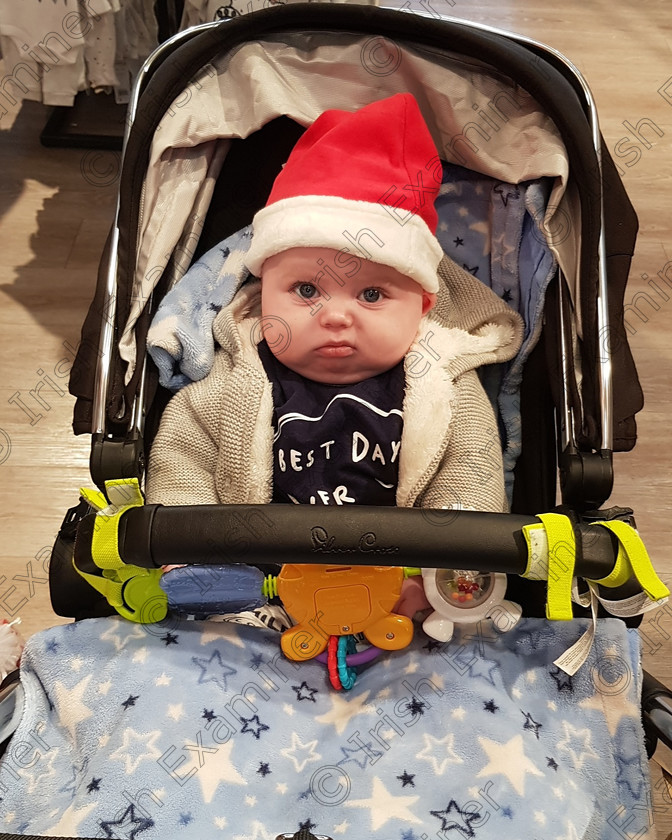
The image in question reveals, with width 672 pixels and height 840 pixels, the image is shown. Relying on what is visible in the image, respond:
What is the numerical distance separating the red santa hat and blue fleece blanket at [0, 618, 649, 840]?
0.44 m

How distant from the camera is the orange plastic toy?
0.88m

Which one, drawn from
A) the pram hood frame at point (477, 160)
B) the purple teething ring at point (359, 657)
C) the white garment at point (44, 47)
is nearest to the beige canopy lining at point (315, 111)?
the pram hood frame at point (477, 160)

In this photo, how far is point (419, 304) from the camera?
1017 millimetres

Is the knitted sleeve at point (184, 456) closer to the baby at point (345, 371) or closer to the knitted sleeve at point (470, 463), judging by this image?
the baby at point (345, 371)

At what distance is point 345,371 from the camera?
3.32ft

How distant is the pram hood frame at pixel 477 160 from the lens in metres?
0.93

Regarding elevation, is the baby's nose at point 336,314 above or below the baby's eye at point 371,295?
below

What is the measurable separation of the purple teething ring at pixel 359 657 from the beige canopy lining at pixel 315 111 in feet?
1.56

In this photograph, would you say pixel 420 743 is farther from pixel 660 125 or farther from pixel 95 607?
pixel 660 125

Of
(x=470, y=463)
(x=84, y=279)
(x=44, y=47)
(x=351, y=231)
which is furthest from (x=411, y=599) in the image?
(x=44, y=47)

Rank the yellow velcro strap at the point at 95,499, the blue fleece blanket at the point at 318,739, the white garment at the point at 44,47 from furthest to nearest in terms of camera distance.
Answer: the white garment at the point at 44,47 → the yellow velcro strap at the point at 95,499 → the blue fleece blanket at the point at 318,739

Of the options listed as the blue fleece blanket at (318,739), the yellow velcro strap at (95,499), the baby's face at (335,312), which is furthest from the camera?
the baby's face at (335,312)

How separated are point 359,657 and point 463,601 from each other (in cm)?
13

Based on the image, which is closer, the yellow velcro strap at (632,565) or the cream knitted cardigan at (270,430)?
the yellow velcro strap at (632,565)
